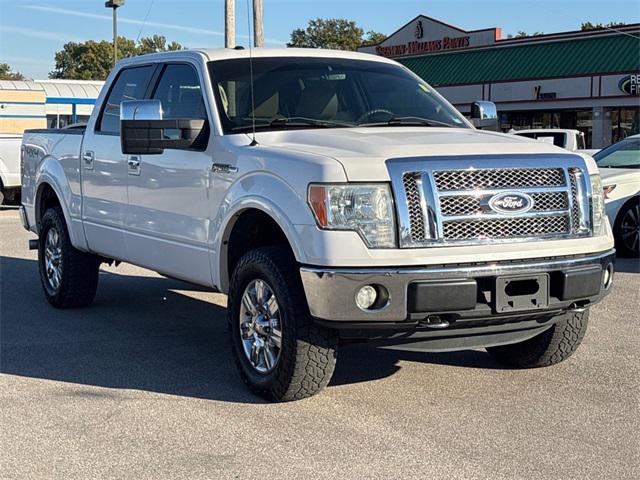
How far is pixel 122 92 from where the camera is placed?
760cm

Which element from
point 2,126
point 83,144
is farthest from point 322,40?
point 83,144

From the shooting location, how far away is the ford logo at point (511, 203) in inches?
195

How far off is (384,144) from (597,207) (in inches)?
51.4

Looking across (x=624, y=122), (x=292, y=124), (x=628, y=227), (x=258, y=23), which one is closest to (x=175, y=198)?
(x=292, y=124)

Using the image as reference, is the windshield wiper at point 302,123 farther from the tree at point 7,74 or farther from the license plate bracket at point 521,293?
the tree at point 7,74

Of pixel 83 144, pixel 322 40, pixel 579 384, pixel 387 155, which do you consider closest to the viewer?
pixel 387 155

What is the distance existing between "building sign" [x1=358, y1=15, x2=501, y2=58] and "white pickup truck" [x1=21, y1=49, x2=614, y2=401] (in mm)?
33723

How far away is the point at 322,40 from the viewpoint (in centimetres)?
7650

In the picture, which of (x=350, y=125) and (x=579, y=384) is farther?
(x=350, y=125)

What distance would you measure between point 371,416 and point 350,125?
6.49 ft

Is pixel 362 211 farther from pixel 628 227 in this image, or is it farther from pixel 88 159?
pixel 628 227

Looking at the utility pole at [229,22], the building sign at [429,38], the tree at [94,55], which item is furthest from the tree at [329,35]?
the utility pole at [229,22]

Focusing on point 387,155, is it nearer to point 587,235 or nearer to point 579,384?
point 587,235

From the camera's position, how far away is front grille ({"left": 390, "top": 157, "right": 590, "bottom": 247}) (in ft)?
15.8
